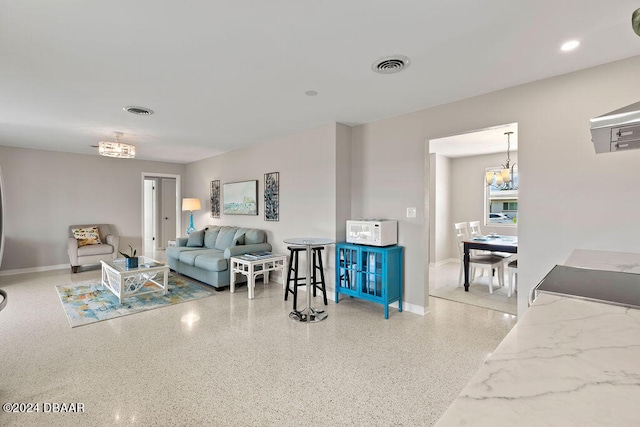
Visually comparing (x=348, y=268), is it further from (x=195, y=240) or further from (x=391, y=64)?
(x=195, y=240)

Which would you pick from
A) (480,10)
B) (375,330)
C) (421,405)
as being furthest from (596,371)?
(375,330)

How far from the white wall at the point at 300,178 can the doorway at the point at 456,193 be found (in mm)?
2191

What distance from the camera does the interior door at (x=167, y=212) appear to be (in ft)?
28.0

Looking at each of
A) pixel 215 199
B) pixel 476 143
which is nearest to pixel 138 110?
pixel 215 199

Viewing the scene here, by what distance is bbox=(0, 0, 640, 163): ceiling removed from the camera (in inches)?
67.0

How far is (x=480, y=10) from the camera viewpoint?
1692mm

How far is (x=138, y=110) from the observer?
11.1 ft

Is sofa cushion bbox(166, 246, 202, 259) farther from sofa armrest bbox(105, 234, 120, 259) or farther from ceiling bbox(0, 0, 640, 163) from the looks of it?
ceiling bbox(0, 0, 640, 163)

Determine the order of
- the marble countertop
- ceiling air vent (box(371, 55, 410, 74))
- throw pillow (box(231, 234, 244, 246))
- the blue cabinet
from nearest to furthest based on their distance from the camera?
the marble countertop → ceiling air vent (box(371, 55, 410, 74)) → the blue cabinet → throw pillow (box(231, 234, 244, 246))

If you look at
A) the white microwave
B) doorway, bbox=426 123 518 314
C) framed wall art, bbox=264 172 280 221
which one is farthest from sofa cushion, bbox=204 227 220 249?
doorway, bbox=426 123 518 314

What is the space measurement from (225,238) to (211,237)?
488mm

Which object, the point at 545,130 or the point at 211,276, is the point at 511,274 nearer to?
the point at 545,130

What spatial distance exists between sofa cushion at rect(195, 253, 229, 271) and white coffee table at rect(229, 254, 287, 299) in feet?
0.47

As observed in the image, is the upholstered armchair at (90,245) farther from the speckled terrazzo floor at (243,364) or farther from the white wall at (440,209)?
the white wall at (440,209)
